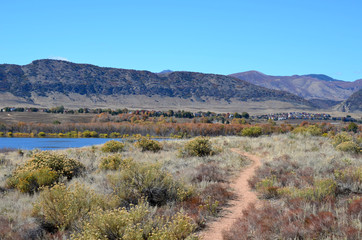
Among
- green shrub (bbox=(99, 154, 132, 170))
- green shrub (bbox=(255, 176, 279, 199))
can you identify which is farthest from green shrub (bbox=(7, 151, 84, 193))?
green shrub (bbox=(255, 176, 279, 199))

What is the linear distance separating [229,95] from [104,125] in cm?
8563

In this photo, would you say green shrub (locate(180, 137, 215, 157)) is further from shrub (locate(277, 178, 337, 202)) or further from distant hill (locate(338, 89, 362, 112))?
distant hill (locate(338, 89, 362, 112))

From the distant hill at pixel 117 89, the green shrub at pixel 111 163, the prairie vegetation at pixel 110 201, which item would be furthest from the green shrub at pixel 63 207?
the distant hill at pixel 117 89

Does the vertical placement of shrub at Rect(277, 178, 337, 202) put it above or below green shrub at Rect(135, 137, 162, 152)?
above

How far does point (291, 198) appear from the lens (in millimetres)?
8406

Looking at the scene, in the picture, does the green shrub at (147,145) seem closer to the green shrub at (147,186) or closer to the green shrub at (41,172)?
the green shrub at (41,172)

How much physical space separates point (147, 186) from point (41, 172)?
3.91m

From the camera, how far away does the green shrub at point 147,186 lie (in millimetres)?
8594

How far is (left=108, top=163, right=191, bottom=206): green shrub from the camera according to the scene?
8.59 m

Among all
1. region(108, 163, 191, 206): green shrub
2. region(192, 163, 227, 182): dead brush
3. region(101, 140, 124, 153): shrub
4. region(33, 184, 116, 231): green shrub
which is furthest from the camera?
region(101, 140, 124, 153): shrub

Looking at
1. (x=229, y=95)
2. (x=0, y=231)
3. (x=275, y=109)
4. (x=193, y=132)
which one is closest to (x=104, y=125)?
(x=193, y=132)

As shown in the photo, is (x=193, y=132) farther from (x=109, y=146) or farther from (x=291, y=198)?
(x=291, y=198)

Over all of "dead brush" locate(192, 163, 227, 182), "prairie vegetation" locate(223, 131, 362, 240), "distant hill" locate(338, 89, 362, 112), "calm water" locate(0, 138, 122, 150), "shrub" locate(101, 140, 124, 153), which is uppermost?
"distant hill" locate(338, 89, 362, 112)

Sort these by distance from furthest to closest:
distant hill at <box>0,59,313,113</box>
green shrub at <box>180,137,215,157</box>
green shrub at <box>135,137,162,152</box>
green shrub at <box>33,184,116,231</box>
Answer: distant hill at <box>0,59,313,113</box>, green shrub at <box>135,137,162,152</box>, green shrub at <box>180,137,215,157</box>, green shrub at <box>33,184,116,231</box>
